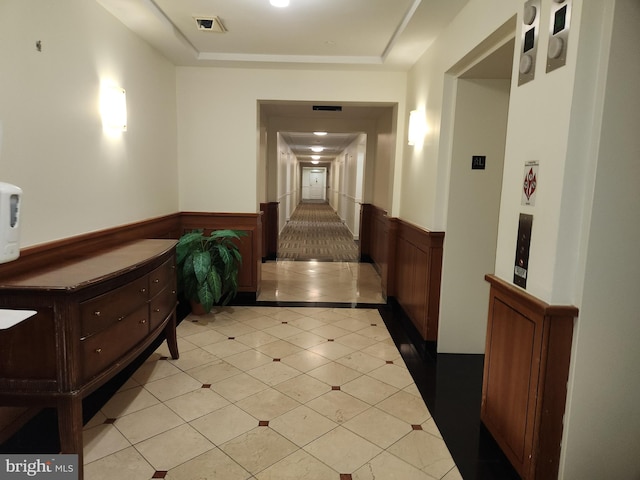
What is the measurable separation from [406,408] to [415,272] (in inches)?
63.4

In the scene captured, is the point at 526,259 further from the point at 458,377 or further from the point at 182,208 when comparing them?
the point at 182,208

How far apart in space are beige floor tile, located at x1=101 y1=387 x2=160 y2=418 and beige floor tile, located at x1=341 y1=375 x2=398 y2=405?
4.31ft

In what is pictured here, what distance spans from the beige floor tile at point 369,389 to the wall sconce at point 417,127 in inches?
89.5

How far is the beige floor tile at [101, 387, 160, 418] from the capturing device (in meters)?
2.56

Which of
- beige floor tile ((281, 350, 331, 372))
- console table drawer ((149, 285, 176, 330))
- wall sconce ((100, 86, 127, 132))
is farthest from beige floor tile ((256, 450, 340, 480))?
wall sconce ((100, 86, 127, 132))

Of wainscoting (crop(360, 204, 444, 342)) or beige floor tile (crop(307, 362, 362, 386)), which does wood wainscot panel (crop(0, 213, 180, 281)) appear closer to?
beige floor tile (crop(307, 362, 362, 386))

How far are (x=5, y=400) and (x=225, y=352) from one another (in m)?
1.76

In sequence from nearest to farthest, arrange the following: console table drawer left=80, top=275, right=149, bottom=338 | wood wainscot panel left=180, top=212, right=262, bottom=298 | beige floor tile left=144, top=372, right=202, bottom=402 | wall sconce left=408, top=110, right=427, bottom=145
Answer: console table drawer left=80, top=275, right=149, bottom=338 < beige floor tile left=144, top=372, right=202, bottom=402 < wall sconce left=408, top=110, right=427, bottom=145 < wood wainscot panel left=180, top=212, right=262, bottom=298

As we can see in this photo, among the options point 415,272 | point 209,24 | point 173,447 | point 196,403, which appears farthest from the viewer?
point 415,272

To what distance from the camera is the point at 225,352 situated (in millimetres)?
3504

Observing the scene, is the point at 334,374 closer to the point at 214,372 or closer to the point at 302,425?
the point at 302,425

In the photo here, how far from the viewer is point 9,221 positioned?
1.54 metres

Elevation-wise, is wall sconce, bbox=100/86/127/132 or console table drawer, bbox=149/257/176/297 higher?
wall sconce, bbox=100/86/127/132

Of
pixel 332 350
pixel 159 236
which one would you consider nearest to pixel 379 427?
pixel 332 350
